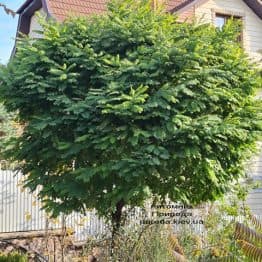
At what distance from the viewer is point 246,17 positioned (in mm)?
14664

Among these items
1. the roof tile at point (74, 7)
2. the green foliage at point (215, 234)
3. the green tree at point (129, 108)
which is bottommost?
the green foliage at point (215, 234)

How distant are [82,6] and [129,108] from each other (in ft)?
28.3

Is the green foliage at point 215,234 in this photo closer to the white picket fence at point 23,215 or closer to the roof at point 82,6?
the white picket fence at point 23,215

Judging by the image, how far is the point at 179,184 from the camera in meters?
6.29

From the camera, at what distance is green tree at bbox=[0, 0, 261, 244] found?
18.1 feet

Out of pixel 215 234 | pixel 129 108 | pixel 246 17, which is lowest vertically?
pixel 215 234

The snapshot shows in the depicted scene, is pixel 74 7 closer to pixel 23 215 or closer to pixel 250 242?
pixel 23 215

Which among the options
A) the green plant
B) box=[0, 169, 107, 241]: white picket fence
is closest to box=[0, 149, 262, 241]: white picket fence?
box=[0, 169, 107, 241]: white picket fence

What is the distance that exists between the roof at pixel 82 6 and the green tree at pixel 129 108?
592 centimetres

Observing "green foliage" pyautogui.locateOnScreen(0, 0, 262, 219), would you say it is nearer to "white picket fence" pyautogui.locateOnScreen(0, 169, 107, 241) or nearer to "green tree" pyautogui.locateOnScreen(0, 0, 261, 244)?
"green tree" pyautogui.locateOnScreen(0, 0, 261, 244)

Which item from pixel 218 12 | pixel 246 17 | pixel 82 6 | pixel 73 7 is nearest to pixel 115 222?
pixel 73 7

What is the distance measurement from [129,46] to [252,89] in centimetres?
192

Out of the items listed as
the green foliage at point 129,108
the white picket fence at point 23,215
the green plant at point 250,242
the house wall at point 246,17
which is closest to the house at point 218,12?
the house wall at point 246,17

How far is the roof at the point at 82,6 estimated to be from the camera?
41.1ft
